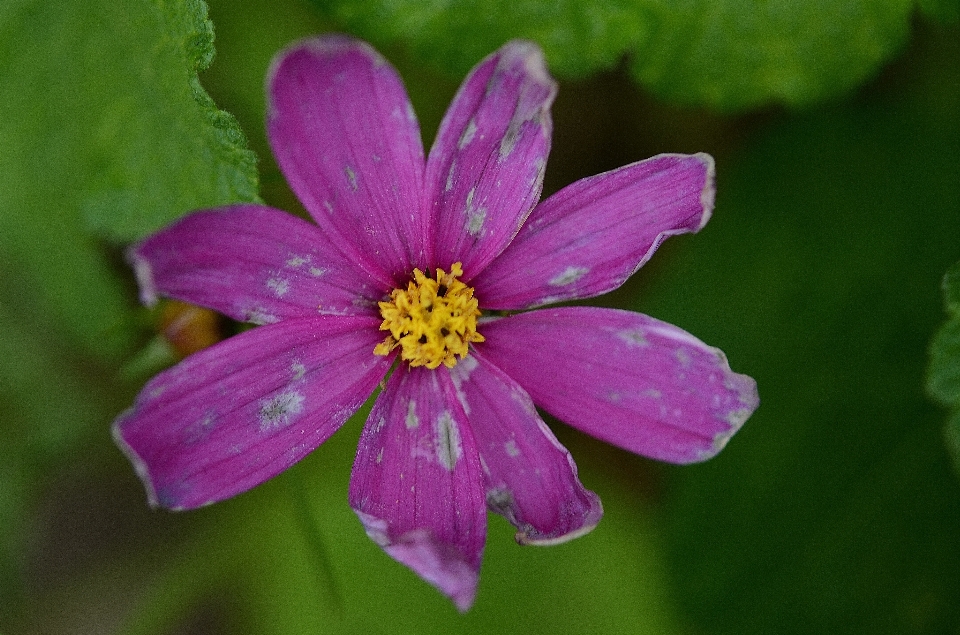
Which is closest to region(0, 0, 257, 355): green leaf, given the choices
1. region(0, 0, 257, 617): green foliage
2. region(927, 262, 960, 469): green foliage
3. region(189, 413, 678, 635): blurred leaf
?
region(0, 0, 257, 617): green foliage

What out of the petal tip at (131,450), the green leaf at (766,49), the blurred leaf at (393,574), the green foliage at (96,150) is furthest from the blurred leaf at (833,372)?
the petal tip at (131,450)

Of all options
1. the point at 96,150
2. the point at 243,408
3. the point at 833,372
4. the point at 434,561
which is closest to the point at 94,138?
the point at 96,150

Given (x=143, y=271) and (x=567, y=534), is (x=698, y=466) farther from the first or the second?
(x=143, y=271)

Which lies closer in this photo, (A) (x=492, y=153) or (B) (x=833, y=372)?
(A) (x=492, y=153)

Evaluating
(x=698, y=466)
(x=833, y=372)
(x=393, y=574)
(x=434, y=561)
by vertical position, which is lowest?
(x=393, y=574)

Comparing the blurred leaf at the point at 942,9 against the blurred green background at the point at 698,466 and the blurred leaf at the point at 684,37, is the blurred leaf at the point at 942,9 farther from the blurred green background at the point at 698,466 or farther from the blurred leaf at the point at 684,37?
the blurred green background at the point at 698,466

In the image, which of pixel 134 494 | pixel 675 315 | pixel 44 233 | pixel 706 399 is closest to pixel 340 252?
pixel 706 399

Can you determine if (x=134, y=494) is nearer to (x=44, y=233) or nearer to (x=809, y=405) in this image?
(x=44, y=233)
